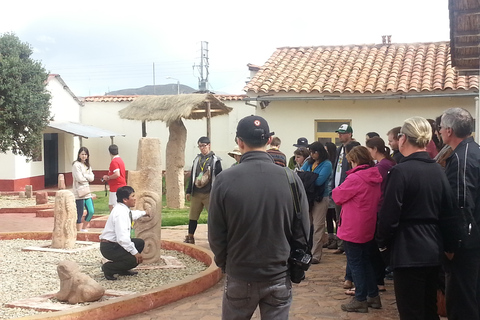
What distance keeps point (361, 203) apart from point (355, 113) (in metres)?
10.7

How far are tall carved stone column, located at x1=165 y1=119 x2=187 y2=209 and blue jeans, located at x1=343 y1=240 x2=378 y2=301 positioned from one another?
10380 mm

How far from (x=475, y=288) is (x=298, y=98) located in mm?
12050

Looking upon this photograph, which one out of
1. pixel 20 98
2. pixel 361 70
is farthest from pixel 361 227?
pixel 20 98

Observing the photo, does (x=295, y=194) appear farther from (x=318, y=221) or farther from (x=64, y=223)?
(x=64, y=223)

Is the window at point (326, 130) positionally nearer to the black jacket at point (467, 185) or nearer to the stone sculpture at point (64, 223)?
the stone sculpture at point (64, 223)

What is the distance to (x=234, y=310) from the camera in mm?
3426

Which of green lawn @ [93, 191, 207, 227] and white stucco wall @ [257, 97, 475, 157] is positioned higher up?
white stucco wall @ [257, 97, 475, 157]

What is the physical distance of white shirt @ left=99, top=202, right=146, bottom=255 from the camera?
22.3 feet

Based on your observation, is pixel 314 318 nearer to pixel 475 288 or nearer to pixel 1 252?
pixel 475 288

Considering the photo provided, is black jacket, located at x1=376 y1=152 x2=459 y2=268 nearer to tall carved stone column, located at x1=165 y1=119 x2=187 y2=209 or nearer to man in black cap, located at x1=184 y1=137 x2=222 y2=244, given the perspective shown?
man in black cap, located at x1=184 y1=137 x2=222 y2=244

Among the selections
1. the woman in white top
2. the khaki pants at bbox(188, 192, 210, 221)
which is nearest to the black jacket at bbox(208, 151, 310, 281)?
the khaki pants at bbox(188, 192, 210, 221)

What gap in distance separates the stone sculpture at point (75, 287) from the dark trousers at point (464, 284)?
11.5 ft

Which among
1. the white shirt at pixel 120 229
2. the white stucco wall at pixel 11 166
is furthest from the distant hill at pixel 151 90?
the white shirt at pixel 120 229

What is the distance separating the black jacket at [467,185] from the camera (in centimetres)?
404
